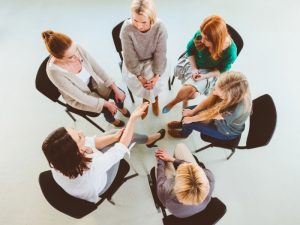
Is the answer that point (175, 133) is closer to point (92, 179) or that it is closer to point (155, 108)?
point (155, 108)

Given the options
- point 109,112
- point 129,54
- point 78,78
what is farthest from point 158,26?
point 109,112

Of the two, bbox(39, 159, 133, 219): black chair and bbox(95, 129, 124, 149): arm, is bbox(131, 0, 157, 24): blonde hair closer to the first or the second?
bbox(95, 129, 124, 149): arm

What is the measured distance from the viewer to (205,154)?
2539 mm

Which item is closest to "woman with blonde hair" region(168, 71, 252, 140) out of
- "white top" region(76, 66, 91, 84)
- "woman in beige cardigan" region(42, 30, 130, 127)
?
"woman in beige cardigan" region(42, 30, 130, 127)

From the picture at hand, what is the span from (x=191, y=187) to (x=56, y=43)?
4.25ft

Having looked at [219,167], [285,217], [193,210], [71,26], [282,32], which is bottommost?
[285,217]

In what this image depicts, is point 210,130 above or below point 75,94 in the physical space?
below

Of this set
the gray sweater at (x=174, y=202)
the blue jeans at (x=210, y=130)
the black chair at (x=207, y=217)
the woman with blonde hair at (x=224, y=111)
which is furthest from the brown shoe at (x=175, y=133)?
the black chair at (x=207, y=217)

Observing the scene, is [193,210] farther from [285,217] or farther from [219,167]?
[285,217]

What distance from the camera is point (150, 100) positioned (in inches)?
95.3

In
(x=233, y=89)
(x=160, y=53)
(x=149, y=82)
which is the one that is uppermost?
(x=160, y=53)

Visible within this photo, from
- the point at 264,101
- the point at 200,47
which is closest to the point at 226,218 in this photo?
the point at 264,101

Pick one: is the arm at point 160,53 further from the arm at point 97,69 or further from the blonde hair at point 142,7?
the arm at point 97,69

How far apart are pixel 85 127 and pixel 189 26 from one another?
185cm
